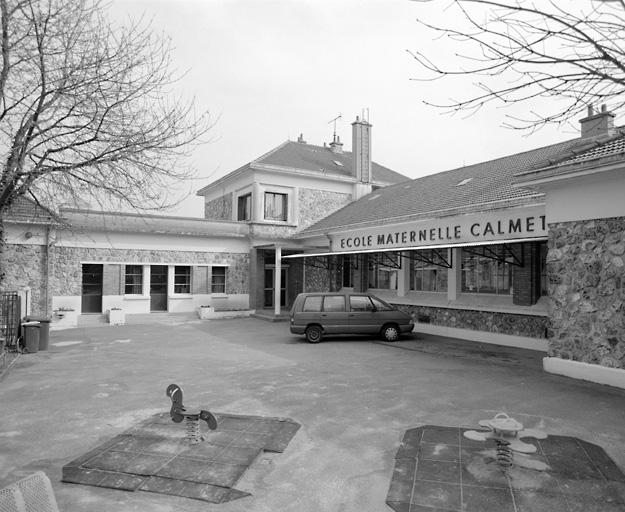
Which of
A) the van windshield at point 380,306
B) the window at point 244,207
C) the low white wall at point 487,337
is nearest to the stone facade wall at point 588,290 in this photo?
the low white wall at point 487,337

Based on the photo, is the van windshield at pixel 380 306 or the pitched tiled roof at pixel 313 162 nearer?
the van windshield at pixel 380 306

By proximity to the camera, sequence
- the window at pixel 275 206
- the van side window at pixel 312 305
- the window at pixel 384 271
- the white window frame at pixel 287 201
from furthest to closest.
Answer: the window at pixel 275 206
the white window frame at pixel 287 201
the window at pixel 384 271
the van side window at pixel 312 305

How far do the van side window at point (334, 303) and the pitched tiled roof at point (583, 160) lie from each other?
21.5 feet

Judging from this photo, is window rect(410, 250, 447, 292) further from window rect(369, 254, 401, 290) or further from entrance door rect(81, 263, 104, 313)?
entrance door rect(81, 263, 104, 313)

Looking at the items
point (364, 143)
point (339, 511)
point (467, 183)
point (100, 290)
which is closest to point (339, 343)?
point (467, 183)

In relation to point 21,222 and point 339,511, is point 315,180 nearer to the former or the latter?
point 21,222

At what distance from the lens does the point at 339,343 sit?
1429cm

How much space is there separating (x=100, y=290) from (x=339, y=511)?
1855 cm

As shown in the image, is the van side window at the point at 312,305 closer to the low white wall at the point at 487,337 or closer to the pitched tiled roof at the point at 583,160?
the low white wall at the point at 487,337

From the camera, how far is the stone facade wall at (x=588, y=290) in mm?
8500

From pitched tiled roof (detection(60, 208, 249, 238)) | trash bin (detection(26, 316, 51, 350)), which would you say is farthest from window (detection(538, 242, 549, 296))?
pitched tiled roof (detection(60, 208, 249, 238))

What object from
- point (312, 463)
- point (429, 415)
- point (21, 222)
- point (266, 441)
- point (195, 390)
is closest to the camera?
point (312, 463)

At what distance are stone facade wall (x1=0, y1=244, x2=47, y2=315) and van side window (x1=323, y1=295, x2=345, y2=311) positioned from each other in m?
12.0

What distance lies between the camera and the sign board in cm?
1296
